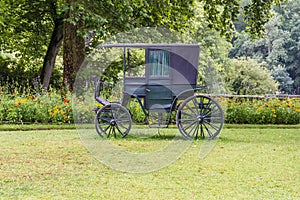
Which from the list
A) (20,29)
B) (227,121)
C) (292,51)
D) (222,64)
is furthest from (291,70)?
(227,121)

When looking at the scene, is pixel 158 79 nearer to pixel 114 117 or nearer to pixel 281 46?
pixel 114 117

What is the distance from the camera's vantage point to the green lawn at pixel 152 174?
519 cm

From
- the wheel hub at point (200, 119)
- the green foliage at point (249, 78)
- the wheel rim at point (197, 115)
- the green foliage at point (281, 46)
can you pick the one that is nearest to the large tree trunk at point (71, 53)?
the wheel rim at point (197, 115)

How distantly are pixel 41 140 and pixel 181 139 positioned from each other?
2467 millimetres

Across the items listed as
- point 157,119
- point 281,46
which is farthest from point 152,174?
point 281,46

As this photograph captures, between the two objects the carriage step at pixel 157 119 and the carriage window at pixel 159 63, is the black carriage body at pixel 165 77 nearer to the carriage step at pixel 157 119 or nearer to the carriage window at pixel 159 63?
the carriage window at pixel 159 63

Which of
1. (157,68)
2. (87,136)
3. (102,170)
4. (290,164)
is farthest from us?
(87,136)

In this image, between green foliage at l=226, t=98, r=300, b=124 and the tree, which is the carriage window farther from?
green foliage at l=226, t=98, r=300, b=124

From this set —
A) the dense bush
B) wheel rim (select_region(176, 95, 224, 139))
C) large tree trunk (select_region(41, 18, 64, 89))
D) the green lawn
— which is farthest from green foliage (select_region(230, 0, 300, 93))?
the green lawn

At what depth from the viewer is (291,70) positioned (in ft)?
155

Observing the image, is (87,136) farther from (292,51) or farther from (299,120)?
(292,51)

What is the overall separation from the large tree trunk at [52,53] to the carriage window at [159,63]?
32.4ft

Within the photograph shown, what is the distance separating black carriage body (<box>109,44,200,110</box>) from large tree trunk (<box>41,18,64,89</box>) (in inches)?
386

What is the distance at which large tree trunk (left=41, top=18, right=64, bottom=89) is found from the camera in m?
18.3
